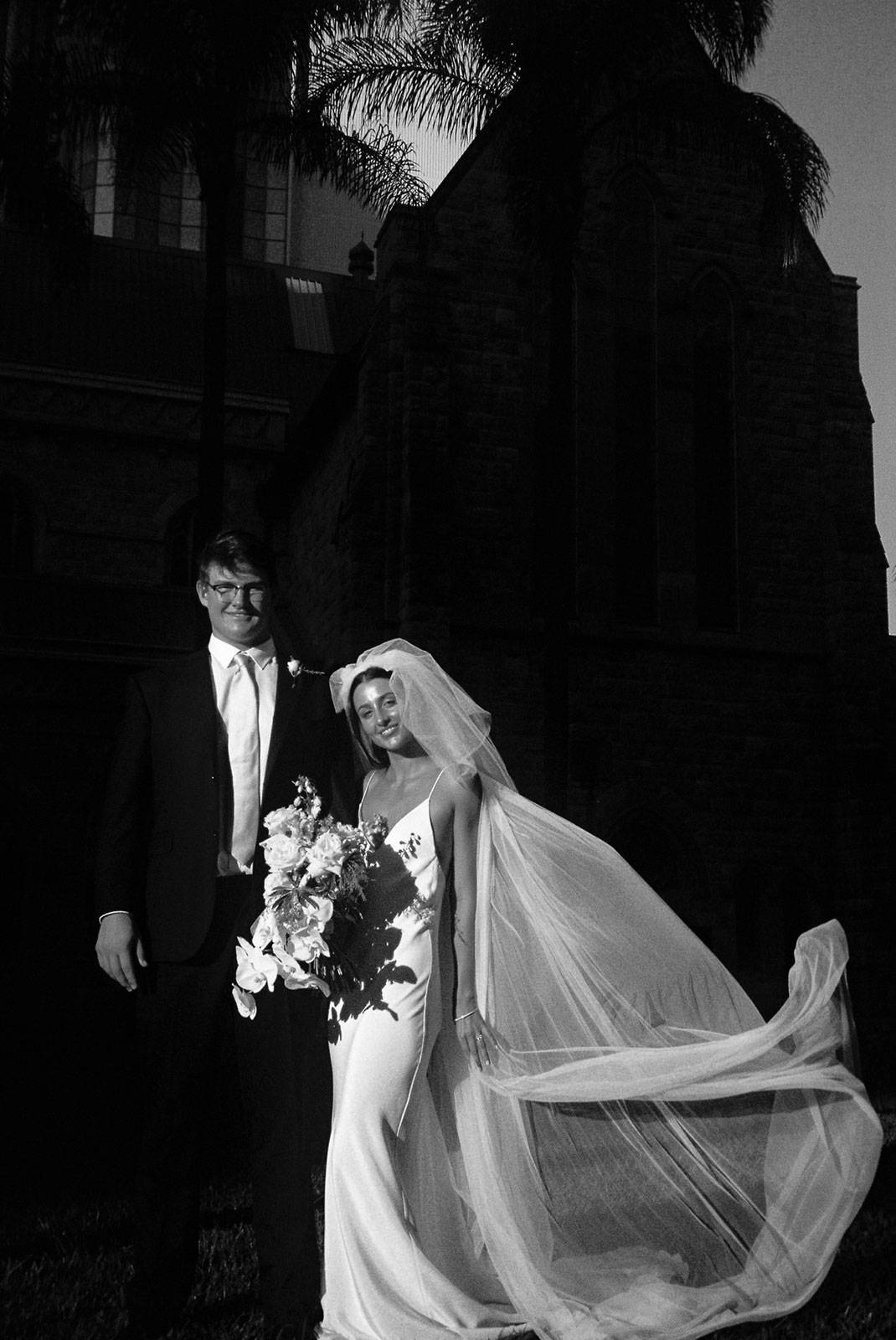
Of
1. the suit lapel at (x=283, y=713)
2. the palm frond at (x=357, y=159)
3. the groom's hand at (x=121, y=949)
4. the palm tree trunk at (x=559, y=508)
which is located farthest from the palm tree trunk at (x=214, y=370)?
the groom's hand at (x=121, y=949)

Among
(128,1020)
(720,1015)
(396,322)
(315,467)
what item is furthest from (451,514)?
Answer: (720,1015)

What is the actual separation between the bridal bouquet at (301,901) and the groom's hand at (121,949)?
0.34 m

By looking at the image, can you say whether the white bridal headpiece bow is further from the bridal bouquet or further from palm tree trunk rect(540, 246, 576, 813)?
palm tree trunk rect(540, 246, 576, 813)

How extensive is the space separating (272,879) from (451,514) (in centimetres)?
1313

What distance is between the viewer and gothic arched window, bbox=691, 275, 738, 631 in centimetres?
1872

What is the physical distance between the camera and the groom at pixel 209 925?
167 inches

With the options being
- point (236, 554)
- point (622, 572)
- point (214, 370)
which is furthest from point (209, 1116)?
point (622, 572)

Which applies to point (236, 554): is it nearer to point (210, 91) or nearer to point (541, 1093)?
point (541, 1093)

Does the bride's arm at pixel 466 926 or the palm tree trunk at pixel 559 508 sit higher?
the palm tree trunk at pixel 559 508

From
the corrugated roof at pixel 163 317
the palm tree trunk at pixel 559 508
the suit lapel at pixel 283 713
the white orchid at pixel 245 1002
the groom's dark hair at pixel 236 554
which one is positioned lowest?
the white orchid at pixel 245 1002

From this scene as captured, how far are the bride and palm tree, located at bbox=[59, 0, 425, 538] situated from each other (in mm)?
10276

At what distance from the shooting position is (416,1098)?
4379 mm

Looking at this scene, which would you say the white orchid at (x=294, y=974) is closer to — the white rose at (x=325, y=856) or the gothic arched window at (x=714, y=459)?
the white rose at (x=325, y=856)

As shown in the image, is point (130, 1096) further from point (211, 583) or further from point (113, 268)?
point (113, 268)
